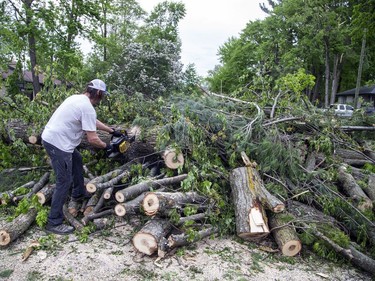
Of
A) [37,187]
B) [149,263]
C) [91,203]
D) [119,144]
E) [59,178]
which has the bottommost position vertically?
[149,263]

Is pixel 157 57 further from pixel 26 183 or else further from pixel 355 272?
pixel 355 272

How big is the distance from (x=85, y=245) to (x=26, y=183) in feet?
5.53

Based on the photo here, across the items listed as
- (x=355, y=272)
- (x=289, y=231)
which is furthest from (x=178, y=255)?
(x=355, y=272)

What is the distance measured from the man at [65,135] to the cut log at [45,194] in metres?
0.34

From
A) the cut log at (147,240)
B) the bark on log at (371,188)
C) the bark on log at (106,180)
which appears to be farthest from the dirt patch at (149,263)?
the bark on log at (371,188)

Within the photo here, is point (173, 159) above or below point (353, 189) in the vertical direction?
above

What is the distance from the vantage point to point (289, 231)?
3.16 metres

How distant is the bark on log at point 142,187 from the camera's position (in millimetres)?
3324

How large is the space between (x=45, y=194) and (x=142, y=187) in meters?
1.21

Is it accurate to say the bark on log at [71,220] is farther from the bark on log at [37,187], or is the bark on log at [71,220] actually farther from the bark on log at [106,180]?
the bark on log at [37,187]

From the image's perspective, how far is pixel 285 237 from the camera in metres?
3.09

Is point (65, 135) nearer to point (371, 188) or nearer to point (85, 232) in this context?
point (85, 232)

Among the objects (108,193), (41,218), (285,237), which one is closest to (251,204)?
(285,237)

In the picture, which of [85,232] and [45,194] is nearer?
[85,232]
